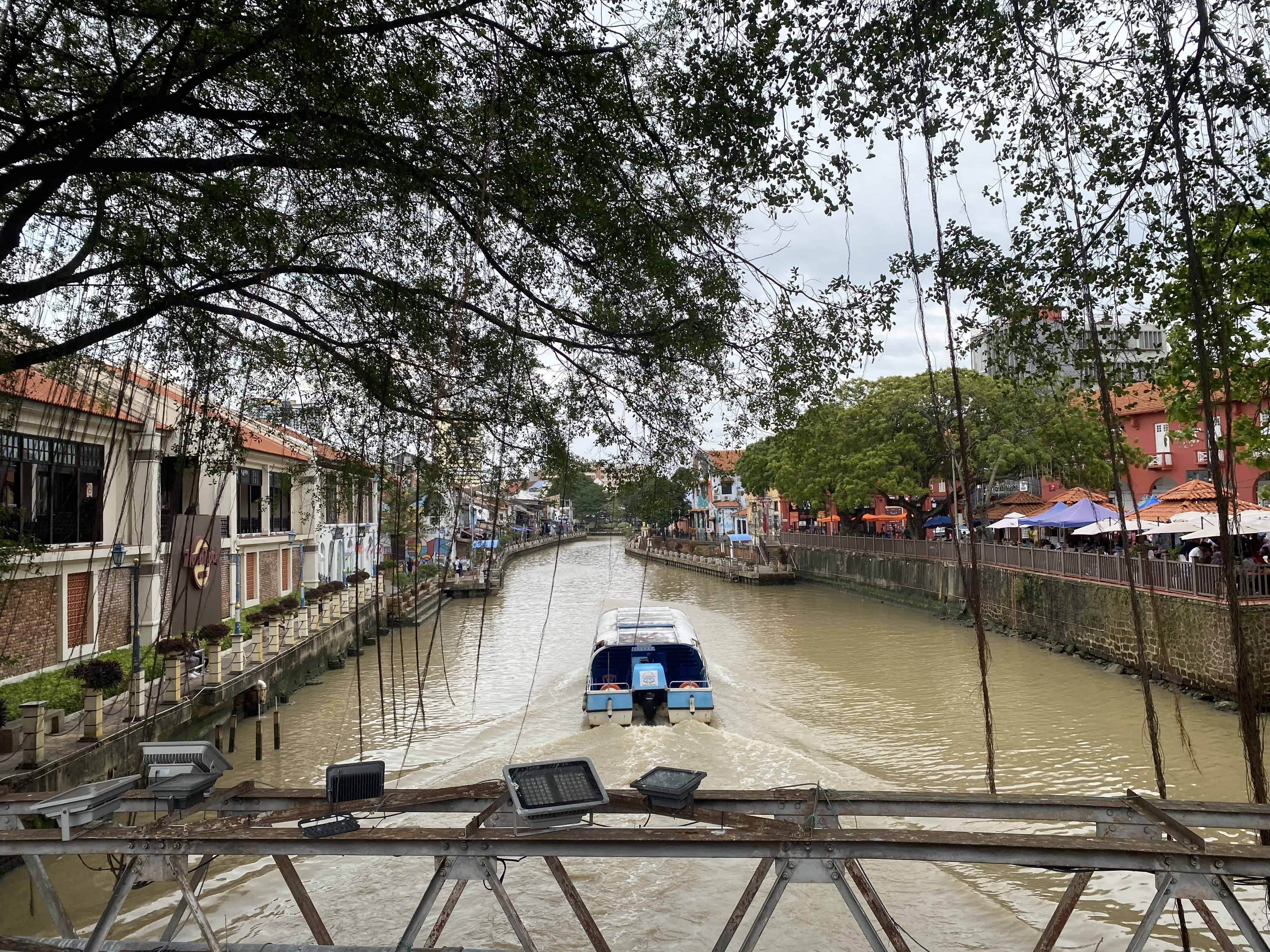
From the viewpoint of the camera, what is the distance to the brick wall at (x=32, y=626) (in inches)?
497

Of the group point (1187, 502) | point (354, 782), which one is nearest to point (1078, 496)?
point (1187, 502)

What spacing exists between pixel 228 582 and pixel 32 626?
7848 mm

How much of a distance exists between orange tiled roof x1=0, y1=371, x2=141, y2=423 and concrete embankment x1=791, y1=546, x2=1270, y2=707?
689cm

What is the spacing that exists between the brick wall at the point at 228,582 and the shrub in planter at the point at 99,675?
9.08 metres

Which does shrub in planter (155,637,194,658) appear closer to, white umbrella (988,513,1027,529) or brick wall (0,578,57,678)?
brick wall (0,578,57,678)

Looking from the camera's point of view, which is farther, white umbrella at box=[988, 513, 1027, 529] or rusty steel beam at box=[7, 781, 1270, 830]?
white umbrella at box=[988, 513, 1027, 529]

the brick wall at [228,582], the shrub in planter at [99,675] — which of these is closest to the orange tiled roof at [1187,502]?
the shrub in planter at [99,675]

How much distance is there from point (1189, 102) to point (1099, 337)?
217 centimetres

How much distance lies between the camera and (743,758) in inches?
461

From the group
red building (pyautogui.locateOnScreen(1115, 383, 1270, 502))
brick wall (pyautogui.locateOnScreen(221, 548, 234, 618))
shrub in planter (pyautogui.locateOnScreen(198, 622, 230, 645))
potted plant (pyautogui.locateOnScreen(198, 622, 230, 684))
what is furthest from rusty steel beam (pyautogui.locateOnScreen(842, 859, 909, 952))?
red building (pyautogui.locateOnScreen(1115, 383, 1270, 502))

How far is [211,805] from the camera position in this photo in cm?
426

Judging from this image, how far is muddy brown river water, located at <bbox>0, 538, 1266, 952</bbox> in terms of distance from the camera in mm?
6934

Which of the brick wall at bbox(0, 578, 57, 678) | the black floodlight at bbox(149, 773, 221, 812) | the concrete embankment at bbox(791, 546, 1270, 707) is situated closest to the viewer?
the black floodlight at bbox(149, 773, 221, 812)

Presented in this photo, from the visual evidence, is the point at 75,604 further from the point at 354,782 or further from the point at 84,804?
the point at 354,782
